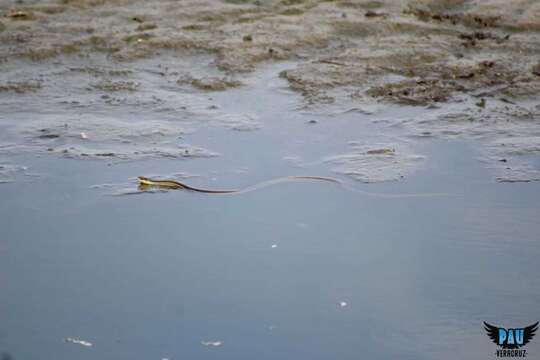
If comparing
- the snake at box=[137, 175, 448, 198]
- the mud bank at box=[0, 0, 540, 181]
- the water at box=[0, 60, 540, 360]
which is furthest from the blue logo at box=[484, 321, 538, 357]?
the mud bank at box=[0, 0, 540, 181]

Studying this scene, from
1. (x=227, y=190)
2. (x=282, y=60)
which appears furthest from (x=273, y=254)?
(x=282, y=60)

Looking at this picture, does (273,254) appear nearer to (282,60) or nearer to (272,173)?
(272,173)

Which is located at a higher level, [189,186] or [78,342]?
[189,186]

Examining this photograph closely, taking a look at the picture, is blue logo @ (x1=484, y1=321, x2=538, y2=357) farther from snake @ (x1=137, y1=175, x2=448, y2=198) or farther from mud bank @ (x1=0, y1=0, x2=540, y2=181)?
mud bank @ (x1=0, y1=0, x2=540, y2=181)

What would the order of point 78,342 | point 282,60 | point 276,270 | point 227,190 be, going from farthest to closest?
1. point 282,60
2. point 227,190
3. point 276,270
4. point 78,342

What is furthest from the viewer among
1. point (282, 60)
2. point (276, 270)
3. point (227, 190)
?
point (282, 60)

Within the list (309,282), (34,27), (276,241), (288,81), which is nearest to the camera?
(309,282)

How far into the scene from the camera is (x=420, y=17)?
767 cm

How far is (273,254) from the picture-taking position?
4.10m

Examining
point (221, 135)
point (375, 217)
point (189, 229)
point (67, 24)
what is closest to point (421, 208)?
point (375, 217)

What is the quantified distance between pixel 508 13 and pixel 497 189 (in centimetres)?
331

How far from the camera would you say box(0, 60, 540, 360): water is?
350 centimetres

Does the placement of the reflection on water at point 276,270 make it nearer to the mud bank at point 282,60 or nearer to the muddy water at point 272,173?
the muddy water at point 272,173

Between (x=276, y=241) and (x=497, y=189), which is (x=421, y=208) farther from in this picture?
(x=276, y=241)
